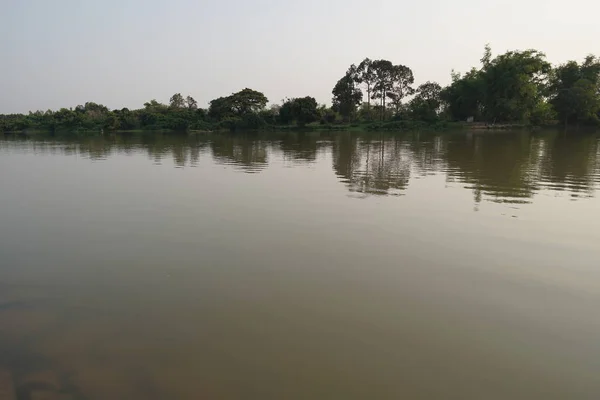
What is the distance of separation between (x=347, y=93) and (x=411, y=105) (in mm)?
10552

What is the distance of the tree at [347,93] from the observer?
207 ft

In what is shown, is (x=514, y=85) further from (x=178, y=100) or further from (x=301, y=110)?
(x=178, y=100)

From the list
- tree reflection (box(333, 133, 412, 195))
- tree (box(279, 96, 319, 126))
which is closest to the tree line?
tree (box(279, 96, 319, 126))

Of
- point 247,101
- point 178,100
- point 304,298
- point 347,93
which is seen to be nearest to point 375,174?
point 304,298

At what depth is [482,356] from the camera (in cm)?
327

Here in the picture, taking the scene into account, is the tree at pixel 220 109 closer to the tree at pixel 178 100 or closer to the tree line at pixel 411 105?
the tree line at pixel 411 105

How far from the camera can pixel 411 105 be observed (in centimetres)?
5838

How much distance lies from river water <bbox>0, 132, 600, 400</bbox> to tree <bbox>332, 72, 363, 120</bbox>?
184ft

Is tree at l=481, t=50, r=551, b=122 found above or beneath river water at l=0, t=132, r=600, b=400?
above

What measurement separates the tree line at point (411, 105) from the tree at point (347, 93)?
16 centimetres

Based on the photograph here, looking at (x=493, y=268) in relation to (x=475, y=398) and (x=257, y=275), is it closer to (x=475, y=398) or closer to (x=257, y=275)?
(x=475, y=398)

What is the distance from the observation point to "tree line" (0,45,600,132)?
48875 millimetres

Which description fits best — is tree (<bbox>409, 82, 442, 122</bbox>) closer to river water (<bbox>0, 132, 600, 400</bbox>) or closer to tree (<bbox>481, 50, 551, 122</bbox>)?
tree (<bbox>481, 50, 551, 122</bbox>)

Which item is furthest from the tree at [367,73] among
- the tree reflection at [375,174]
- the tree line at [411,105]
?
the tree reflection at [375,174]
